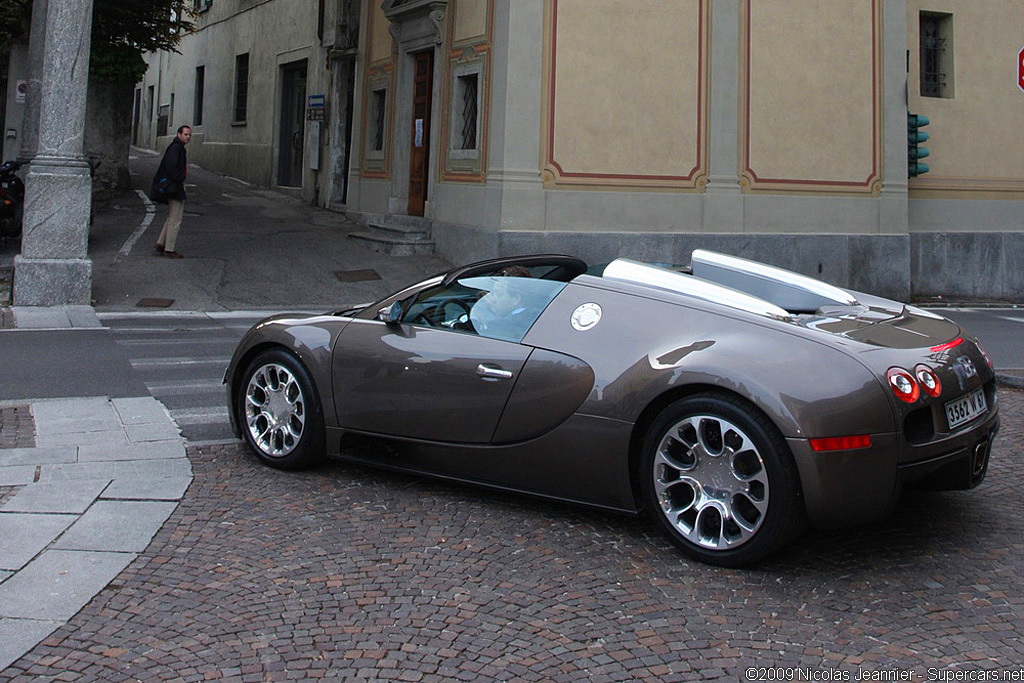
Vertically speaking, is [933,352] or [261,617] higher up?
[933,352]

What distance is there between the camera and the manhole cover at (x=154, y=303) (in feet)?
45.0

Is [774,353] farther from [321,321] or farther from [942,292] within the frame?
[942,292]

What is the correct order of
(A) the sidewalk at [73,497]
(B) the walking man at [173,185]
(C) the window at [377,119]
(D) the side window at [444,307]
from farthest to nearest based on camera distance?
(C) the window at [377,119], (B) the walking man at [173,185], (D) the side window at [444,307], (A) the sidewalk at [73,497]

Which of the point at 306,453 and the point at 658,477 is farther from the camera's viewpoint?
the point at 306,453

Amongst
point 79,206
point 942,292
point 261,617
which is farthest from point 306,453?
point 942,292

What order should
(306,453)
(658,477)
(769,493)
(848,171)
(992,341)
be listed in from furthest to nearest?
1. (848,171)
2. (992,341)
3. (306,453)
4. (658,477)
5. (769,493)

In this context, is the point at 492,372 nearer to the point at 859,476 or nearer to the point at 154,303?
the point at 859,476

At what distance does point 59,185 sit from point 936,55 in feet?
49.9

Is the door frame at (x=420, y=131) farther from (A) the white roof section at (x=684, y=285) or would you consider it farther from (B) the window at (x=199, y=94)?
(B) the window at (x=199, y=94)

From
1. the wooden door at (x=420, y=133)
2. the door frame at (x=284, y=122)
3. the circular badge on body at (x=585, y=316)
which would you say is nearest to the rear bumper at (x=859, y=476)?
the circular badge on body at (x=585, y=316)

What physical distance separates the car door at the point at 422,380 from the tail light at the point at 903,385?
1.61m

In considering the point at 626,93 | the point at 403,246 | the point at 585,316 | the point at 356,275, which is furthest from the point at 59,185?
the point at 585,316

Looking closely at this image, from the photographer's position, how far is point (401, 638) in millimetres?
3857

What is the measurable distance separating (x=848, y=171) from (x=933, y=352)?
1431 centimetres
